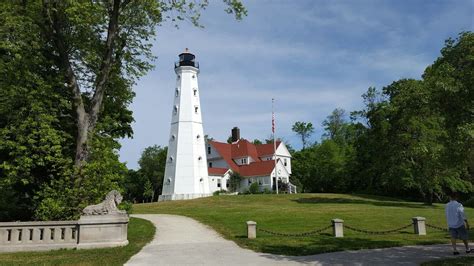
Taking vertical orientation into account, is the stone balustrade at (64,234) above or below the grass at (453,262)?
above

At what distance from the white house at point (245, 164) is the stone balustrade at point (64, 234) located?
44.1m

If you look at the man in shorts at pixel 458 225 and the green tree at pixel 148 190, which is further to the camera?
the green tree at pixel 148 190

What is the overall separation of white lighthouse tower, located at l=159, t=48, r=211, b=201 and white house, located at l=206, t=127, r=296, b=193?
8.38 metres

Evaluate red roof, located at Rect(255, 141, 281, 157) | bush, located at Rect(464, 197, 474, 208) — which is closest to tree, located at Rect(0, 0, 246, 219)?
bush, located at Rect(464, 197, 474, 208)

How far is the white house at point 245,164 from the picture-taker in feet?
202

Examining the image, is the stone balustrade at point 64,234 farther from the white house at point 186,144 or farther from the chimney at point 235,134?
the chimney at point 235,134

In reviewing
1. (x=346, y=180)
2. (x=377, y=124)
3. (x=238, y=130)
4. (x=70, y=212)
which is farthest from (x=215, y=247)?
(x=238, y=130)

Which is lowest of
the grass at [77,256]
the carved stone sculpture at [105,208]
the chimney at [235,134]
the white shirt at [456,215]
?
the grass at [77,256]

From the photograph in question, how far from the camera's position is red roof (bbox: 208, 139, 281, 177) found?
62122mm

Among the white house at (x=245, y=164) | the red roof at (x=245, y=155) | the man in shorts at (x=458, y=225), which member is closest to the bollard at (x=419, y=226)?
the man in shorts at (x=458, y=225)

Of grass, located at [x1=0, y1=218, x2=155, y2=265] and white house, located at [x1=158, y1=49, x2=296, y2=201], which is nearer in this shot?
grass, located at [x1=0, y1=218, x2=155, y2=265]

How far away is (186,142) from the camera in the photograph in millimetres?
52312

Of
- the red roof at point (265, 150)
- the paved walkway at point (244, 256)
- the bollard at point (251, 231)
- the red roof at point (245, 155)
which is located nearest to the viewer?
the paved walkway at point (244, 256)

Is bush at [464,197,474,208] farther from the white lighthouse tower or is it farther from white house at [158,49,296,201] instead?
the white lighthouse tower
